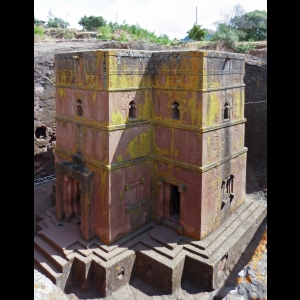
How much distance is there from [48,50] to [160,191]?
38.6 feet

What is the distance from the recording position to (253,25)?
27578 mm

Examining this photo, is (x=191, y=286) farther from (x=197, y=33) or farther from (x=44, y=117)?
(x=197, y=33)

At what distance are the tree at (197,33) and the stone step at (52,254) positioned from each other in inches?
864

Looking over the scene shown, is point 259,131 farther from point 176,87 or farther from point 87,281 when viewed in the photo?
point 87,281

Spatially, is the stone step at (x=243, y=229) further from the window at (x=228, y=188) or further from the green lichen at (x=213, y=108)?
the green lichen at (x=213, y=108)

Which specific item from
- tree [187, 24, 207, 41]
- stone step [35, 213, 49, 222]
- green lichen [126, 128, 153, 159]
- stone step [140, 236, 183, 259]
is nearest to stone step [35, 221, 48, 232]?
stone step [35, 213, 49, 222]

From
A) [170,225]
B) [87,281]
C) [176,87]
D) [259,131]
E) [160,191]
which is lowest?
[87,281]

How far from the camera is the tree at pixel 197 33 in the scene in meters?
27.8

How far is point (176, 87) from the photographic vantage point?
11.2 m

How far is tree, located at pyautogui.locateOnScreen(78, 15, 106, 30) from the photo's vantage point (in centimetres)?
3572

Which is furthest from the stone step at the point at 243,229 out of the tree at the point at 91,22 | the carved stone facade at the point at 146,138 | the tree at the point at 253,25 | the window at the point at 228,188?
the tree at the point at 91,22

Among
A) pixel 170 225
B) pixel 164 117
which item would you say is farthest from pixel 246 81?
pixel 170 225

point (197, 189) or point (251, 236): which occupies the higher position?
point (197, 189)

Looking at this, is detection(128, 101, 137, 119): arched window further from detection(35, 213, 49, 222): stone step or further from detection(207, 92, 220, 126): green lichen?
detection(35, 213, 49, 222): stone step
